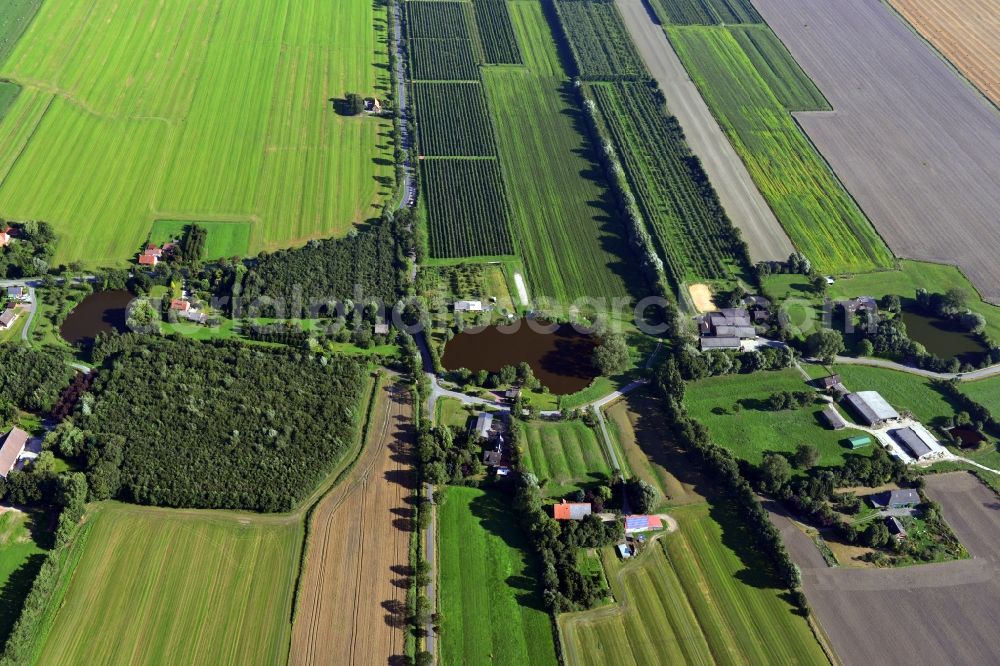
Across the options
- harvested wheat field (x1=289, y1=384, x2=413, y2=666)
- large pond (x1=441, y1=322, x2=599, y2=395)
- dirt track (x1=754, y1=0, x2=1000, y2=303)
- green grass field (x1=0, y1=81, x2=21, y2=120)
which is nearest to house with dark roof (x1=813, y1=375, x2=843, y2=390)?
large pond (x1=441, y1=322, x2=599, y2=395)

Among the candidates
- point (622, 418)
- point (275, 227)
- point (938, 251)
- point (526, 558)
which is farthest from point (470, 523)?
point (938, 251)

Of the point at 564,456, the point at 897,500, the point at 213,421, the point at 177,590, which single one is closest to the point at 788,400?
the point at 897,500

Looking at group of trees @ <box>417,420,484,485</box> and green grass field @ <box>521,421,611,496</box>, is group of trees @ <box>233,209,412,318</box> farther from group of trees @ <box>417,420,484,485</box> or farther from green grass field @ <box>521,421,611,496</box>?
green grass field @ <box>521,421,611,496</box>

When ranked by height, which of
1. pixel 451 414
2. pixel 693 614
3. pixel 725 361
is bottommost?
pixel 693 614

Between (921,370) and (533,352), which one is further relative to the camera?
(921,370)

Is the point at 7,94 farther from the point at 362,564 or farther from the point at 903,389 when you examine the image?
the point at 903,389

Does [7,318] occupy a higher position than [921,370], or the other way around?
[921,370]

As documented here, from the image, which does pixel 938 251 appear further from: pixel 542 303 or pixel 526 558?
pixel 526 558
